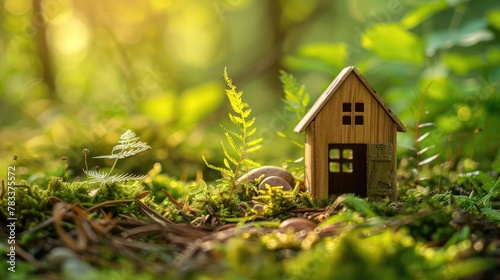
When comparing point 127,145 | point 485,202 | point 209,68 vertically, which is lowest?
point 485,202

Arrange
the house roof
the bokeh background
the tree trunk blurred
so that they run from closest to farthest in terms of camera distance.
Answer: the house roof
the bokeh background
the tree trunk blurred

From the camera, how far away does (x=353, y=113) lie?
2.26 metres

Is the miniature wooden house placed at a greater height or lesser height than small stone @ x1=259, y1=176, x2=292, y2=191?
greater

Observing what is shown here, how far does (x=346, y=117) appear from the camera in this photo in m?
2.29

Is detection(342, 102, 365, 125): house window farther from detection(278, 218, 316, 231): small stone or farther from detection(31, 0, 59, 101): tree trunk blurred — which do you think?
detection(31, 0, 59, 101): tree trunk blurred

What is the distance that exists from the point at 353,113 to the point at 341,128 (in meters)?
0.08

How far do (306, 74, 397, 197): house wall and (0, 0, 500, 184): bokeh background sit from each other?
40.6 inches

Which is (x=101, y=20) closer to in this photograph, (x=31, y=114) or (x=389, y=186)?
(x=31, y=114)

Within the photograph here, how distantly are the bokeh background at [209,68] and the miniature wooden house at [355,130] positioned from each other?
101 centimetres

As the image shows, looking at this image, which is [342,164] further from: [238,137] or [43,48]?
[43,48]

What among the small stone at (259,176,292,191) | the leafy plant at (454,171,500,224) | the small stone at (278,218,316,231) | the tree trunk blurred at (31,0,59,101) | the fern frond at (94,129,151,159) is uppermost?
the tree trunk blurred at (31,0,59,101)

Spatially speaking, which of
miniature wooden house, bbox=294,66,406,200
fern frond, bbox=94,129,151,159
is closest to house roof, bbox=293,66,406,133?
miniature wooden house, bbox=294,66,406,200

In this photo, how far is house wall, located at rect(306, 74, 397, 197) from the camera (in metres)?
2.26

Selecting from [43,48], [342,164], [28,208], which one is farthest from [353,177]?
[43,48]
